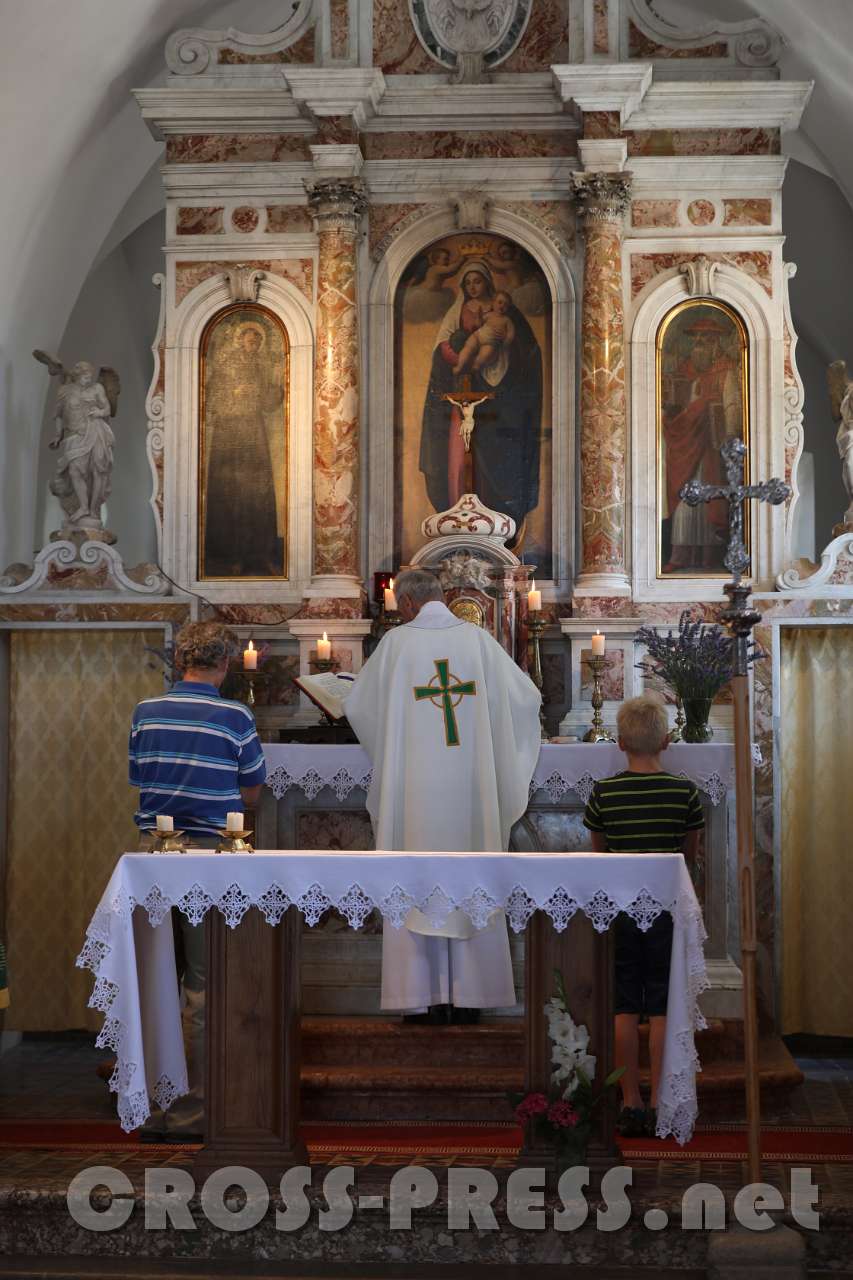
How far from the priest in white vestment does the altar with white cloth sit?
654 millimetres

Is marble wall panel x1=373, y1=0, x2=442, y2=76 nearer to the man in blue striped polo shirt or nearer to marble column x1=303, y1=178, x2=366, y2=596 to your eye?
marble column x1=303, y1=178, x2=366, y2=596

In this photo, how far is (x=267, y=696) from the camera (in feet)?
34.3

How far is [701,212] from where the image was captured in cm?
1059

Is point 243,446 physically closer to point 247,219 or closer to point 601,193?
point 247,219

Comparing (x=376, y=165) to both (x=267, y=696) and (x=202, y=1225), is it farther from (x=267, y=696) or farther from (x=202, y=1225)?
(x=202, y=1225)


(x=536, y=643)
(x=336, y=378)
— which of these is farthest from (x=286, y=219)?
(x=536, y=643)

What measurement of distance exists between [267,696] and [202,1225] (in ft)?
16.8

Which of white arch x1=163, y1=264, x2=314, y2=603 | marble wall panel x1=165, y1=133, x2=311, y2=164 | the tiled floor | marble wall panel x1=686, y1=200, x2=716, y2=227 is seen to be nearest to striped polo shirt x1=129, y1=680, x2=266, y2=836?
the tiled floor

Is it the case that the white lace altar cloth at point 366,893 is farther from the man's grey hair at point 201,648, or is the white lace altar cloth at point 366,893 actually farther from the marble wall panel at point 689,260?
the marble wall panel at point 689,260

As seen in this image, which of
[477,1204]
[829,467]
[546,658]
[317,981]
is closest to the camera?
[477,1204]

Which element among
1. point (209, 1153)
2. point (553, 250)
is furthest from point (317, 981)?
point (553, 250)

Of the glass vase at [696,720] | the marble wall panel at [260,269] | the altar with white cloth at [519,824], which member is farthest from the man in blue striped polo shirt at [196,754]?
the marble wall panel at [260,269]

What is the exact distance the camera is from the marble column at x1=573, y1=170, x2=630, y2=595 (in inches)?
403

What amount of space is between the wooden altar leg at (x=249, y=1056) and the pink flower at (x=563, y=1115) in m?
0.93
